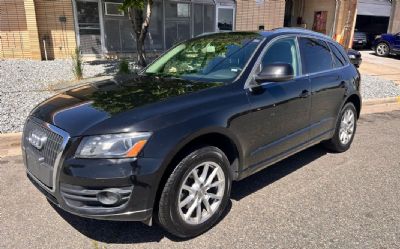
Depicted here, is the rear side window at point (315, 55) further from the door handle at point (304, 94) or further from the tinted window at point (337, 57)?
the door handle at point (304, 94)

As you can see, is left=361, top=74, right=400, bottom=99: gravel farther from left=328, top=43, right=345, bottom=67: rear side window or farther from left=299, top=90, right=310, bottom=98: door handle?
left=299, top=90, right=310, bottom=98: door handle

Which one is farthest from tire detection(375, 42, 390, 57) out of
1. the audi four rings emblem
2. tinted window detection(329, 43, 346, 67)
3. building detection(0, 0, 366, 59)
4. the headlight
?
the audi four rings emblem

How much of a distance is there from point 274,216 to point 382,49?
62.6 ft

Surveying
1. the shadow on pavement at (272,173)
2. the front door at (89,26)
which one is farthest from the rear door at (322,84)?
the front door at (89,26)

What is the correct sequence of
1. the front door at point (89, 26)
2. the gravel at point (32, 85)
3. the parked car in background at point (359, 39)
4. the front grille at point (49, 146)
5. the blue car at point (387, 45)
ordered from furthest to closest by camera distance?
the parked car in background at point (359, 39)
the blue car at point (387, 45)
the front door at point (89, 26)
the gravel at point (32, 85)
the front grille at point (49, 146)

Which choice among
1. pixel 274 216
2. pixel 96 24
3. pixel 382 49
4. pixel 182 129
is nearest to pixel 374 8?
pixel 382 49

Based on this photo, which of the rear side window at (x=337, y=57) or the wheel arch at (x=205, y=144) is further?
the rear side window at (x=337, y=57)

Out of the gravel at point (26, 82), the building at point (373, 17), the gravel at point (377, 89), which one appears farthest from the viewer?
the building at point (373, 17)

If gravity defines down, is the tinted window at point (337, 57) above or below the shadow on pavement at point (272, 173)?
above

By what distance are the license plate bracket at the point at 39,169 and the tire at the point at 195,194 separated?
90cm

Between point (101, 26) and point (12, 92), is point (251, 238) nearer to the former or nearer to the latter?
point (12, 92)

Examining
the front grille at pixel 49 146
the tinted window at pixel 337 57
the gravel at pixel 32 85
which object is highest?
the tinted window at pixel 337 57

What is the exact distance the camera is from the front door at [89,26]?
46.0 ft

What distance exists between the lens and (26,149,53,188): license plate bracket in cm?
279
